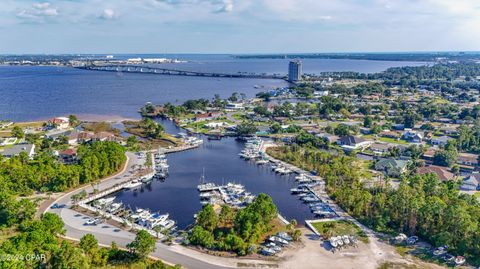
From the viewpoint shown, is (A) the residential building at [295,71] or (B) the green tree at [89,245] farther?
(A) the residential building at [295,71]

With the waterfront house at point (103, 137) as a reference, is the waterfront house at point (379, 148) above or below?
below

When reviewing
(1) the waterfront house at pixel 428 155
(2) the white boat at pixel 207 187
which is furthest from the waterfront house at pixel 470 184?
(2) the white boat at pixel 207 187

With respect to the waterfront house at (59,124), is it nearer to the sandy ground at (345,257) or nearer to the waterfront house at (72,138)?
the waterfront house at (72,138)

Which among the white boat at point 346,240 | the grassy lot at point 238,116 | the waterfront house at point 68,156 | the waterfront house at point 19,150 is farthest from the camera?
the grassy lot at point 238,116

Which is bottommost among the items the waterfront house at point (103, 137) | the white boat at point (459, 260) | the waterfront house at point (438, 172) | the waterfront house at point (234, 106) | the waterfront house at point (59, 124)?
the white boat at point (459, 260)

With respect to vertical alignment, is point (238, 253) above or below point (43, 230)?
below

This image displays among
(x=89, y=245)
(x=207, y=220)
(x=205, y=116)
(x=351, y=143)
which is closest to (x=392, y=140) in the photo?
(x=351, y=143)

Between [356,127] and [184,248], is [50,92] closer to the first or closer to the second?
[356,127]

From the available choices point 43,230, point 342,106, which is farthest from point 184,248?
point 342,106
